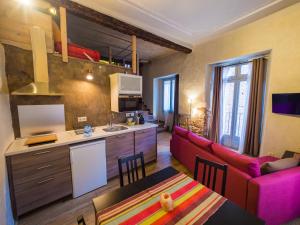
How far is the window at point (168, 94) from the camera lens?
6.11 metres

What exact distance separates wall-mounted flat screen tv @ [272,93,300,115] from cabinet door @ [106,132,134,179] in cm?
304

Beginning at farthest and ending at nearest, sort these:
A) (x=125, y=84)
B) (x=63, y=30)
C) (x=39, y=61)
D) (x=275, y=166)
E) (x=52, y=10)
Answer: (x=125, y=84) < (x=52, y=10) < (x=63, y=30) < (x=39, y=61) < (x=275, y=166)

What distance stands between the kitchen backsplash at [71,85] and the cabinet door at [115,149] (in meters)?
0.70

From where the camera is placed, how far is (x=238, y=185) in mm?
1620

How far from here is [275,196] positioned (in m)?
1.47

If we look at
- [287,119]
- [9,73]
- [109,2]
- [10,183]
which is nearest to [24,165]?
[10,183]

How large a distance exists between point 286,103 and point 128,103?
316 cm

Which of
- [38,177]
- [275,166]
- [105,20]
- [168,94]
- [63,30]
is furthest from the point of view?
[168,94]

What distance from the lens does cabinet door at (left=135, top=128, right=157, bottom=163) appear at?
9.43 feet

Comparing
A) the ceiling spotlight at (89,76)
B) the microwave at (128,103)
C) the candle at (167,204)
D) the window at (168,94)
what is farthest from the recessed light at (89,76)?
the window at (168,94)

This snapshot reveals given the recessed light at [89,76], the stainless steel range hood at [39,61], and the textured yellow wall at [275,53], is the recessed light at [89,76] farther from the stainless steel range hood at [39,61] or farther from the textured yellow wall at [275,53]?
the textured yellow wall at [275,53]

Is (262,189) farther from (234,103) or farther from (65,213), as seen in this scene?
(234,103)

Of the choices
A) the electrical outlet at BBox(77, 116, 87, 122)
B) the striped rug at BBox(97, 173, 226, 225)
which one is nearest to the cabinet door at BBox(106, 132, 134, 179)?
the electrical outlet at BBox(77, 116, 87, 122)

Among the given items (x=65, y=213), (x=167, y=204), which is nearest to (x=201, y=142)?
(x=167, y=204)
